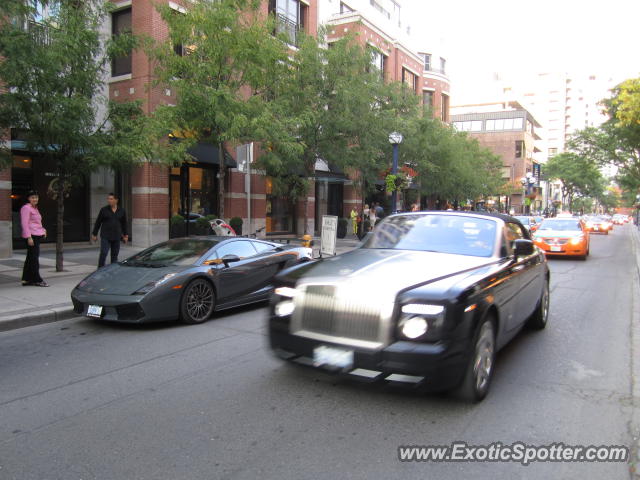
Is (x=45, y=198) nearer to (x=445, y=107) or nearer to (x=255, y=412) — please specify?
(x=255, y=412)

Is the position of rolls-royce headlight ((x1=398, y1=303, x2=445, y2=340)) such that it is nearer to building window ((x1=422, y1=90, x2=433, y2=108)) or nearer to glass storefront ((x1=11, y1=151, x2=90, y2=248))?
glass storefront ((x1=11, y1=151, x2=90, y2=248))

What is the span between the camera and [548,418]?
3.87 metres

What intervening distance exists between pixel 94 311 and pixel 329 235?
8.54 m

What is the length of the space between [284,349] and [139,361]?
1.99 m

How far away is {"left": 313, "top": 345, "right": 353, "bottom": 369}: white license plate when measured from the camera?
377cm

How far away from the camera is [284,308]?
430cm

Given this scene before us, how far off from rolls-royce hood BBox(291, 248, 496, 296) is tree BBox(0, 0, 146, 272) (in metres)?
7.13

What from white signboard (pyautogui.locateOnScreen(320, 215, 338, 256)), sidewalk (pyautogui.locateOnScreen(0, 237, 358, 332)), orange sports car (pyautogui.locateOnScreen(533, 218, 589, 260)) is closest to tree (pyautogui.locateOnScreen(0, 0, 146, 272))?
sidewalk (pyautogui.locateOnScreen(0, 237, 358, 332))

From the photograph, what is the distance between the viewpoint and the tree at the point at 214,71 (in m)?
11.4

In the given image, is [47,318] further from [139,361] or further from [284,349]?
[284,349]

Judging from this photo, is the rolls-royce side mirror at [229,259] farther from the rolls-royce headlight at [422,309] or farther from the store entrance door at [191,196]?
the store entrance door at [191,196]

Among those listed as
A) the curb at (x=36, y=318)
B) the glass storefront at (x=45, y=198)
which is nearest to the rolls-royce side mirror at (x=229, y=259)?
the curb at (x=36, y=318)

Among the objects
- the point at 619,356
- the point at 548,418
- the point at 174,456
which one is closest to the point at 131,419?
the point at 174,456
